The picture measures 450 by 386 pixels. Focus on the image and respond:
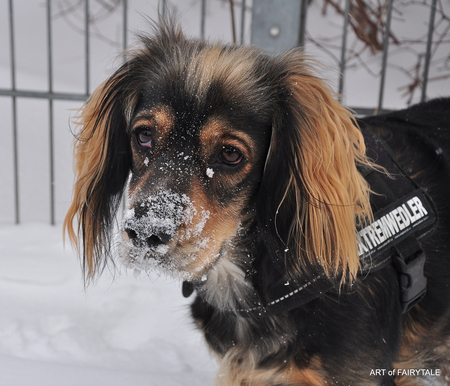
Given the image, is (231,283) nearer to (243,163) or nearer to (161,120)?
(243,163)

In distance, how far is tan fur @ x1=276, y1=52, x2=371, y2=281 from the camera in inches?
70.5

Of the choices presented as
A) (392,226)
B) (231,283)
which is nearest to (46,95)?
(231,283)

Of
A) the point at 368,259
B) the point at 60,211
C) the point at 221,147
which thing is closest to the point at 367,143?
the point at 368,259

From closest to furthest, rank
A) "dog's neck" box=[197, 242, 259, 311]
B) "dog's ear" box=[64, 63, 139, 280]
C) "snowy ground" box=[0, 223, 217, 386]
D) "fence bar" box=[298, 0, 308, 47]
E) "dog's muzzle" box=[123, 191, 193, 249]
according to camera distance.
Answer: "dog's muzzle" box=[123, 191, 193, 249] < "dog's neck" box=[197, 242, 259, 311] < "dog's ear" box=[64, 63, 139, 280] < "snowy ground" box=[0, 223, 217, 386] < "fence bar" box=[298, 0, 308, 47]

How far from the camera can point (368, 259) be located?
6.14 feet

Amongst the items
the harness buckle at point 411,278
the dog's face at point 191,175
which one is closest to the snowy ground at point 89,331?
the dog's face at point 191,175

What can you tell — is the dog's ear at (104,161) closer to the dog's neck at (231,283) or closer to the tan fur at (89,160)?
the tan fur at (89,160)

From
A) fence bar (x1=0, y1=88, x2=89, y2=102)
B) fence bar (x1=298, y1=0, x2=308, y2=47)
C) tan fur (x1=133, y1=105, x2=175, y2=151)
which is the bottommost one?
fence bar (x1=0, y1=88, x2=89, y2=102)

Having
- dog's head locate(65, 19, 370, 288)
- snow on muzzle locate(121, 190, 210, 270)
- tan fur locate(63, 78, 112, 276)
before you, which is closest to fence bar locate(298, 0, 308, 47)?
dog's head locate(65, 19, 370, 288)

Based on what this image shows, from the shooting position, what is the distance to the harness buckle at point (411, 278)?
187cm

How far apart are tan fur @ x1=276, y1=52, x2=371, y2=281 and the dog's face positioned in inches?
7.0

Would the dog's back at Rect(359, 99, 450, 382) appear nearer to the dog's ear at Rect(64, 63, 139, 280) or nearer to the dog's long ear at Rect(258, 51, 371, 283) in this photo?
the dog's long ear at Rect(258, 51, 371, 283)

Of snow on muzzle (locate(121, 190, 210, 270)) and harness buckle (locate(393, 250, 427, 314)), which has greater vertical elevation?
snow on muzzle (locate(121, 190, 210, 270))

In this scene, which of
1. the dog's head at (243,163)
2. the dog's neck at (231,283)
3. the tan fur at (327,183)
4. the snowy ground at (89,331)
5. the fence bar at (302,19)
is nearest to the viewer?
the dog's head at (243,163)
